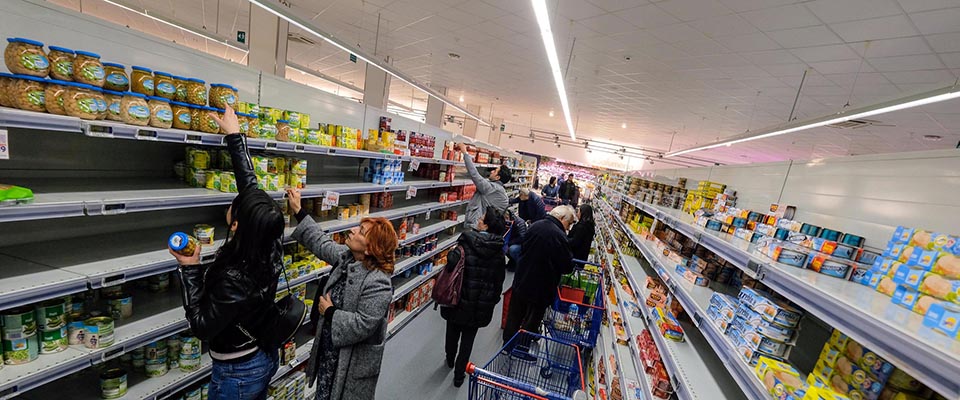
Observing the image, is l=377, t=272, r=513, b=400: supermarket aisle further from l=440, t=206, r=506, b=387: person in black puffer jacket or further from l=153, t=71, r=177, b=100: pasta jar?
l=153, t=71, r=177, b=100: pasta jar

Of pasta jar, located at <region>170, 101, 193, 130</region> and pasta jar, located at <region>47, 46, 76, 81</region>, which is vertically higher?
pasta jar, located at <region>47, 46, 76, 81</region>

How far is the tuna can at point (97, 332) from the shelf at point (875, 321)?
106 inches

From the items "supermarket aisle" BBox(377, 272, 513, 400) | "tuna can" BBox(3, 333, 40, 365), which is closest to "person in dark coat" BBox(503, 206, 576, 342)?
"supermarket aisle" BBox(377, 272, 513, 400)

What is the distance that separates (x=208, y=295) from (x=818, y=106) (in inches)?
414

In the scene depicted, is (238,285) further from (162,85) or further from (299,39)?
(299,39)

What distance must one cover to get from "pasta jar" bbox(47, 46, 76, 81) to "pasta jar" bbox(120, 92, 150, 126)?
0.17 metres

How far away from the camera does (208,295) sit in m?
1.63

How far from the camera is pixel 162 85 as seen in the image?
5.50ft

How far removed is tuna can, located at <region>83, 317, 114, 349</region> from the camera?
5.08 ft

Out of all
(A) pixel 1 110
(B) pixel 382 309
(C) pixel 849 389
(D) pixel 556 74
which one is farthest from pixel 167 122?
(D) pixel 556 74

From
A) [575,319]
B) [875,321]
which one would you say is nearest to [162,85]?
[875,321]

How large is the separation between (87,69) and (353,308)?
1.54m

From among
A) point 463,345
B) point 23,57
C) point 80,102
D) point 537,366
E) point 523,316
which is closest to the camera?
point 23,57

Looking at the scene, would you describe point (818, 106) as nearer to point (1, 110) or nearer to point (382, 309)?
point (382, 309)
